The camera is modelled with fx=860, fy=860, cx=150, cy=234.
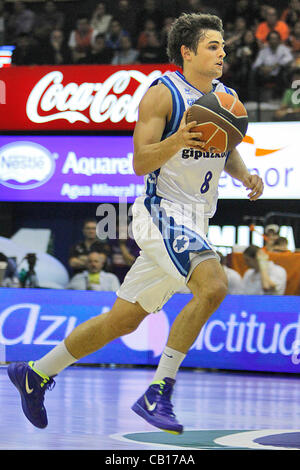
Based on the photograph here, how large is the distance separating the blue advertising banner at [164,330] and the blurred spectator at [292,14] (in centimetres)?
537

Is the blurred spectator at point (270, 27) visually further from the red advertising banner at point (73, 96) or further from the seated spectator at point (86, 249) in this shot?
the seated spectator at point (86, 249)

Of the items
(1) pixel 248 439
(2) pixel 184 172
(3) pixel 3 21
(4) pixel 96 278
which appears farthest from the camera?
(3) pixel 3 21

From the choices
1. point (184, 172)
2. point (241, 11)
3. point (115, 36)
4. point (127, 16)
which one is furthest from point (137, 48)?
point (184, 172)

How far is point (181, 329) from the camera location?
4.66 meters

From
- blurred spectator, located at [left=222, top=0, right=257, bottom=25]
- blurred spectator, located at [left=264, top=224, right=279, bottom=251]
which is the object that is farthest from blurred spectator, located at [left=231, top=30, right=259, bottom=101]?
blurred spectator, located at [left=264, top=224, right=279, bottom=251]

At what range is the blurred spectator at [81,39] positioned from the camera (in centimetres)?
1452

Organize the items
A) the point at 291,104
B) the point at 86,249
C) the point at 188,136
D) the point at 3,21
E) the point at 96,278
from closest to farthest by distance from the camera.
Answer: the point at 188,136
the point at 96,278
the point at 86,249
the point at 291,104
the point at 3,21

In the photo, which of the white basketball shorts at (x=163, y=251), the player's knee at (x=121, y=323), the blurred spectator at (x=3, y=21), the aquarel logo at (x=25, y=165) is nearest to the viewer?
the white basketball shorts at (x=163, y=251)

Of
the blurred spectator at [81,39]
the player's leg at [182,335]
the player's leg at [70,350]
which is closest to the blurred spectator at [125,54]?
the blurred spectator at [81,39]

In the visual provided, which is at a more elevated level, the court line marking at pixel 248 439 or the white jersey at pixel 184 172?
the white jersey at pixel 184 172

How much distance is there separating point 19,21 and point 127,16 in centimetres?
215

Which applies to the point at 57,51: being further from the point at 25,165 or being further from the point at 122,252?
the point at 122,252

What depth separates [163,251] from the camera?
186 inches

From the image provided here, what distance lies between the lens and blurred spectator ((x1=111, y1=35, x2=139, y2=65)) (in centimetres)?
1402
